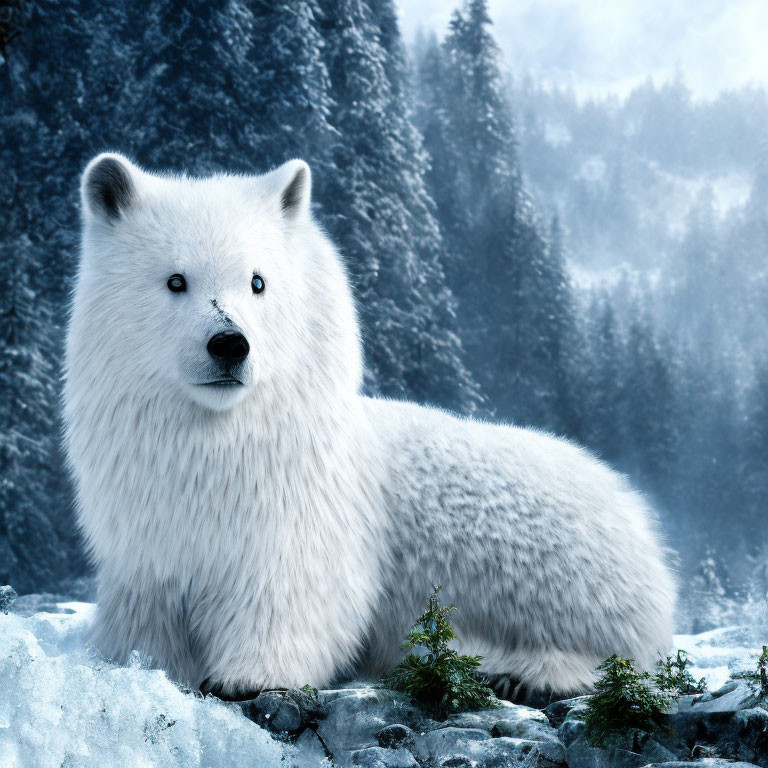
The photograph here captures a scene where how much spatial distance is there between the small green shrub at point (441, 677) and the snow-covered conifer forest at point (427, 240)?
654 cm

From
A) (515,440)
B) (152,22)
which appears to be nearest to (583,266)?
(152,22)

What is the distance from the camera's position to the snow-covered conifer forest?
1164 cm

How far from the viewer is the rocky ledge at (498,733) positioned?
3189mm

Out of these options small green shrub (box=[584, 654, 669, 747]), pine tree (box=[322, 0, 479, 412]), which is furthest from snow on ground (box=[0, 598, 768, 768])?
pine tree (box=[322, 0, 479, 412])

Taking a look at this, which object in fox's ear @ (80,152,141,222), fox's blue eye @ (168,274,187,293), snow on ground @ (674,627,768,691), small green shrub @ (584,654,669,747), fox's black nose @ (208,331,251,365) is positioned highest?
fox's ear @ (80,152,141,222)

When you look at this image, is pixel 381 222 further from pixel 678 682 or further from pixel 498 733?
pixel 498 733

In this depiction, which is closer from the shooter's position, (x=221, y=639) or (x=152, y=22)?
(x=221, y=639)

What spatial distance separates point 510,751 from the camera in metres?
3.26

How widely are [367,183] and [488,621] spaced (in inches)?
424

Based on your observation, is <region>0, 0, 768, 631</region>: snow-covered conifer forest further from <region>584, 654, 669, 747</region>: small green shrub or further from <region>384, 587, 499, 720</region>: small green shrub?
<region>584, 654, 669, 747</region>: small green shrub

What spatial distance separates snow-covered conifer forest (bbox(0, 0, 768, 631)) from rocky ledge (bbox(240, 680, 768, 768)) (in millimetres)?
6585

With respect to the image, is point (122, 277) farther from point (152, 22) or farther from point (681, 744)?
point (152, 22)

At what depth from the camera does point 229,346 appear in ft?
11.7

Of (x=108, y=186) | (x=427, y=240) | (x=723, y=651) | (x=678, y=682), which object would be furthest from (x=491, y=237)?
(x=678, y=682)
